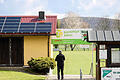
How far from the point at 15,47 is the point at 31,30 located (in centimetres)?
208

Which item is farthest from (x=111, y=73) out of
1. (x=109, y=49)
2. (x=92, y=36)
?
(x=92, y=36)

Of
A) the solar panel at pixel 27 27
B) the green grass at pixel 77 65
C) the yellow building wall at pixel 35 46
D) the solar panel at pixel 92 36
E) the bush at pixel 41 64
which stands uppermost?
the solar panel at pixel 27 27

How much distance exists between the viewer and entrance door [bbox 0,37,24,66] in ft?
72.4

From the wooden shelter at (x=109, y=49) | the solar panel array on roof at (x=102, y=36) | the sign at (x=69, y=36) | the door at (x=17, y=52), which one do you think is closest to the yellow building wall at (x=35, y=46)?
the door at (x=17, y=52)

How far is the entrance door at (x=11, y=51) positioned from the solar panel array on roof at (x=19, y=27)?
797 millimetres

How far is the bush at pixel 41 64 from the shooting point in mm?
19969

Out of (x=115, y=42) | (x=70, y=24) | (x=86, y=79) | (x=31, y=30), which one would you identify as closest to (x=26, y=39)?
(x=31, y=30)

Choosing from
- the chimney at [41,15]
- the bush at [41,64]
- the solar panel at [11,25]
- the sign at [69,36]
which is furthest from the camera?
the sign at [69,36]

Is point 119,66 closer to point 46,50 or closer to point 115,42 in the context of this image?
point 115,42

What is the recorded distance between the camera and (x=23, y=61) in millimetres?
22047

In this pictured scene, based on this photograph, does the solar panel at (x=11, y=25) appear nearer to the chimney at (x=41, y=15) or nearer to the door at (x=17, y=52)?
the door at (x=17, y=52)

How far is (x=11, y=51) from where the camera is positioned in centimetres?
2220

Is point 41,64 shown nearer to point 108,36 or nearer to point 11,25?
point 11,25

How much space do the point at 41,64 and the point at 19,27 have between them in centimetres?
436
